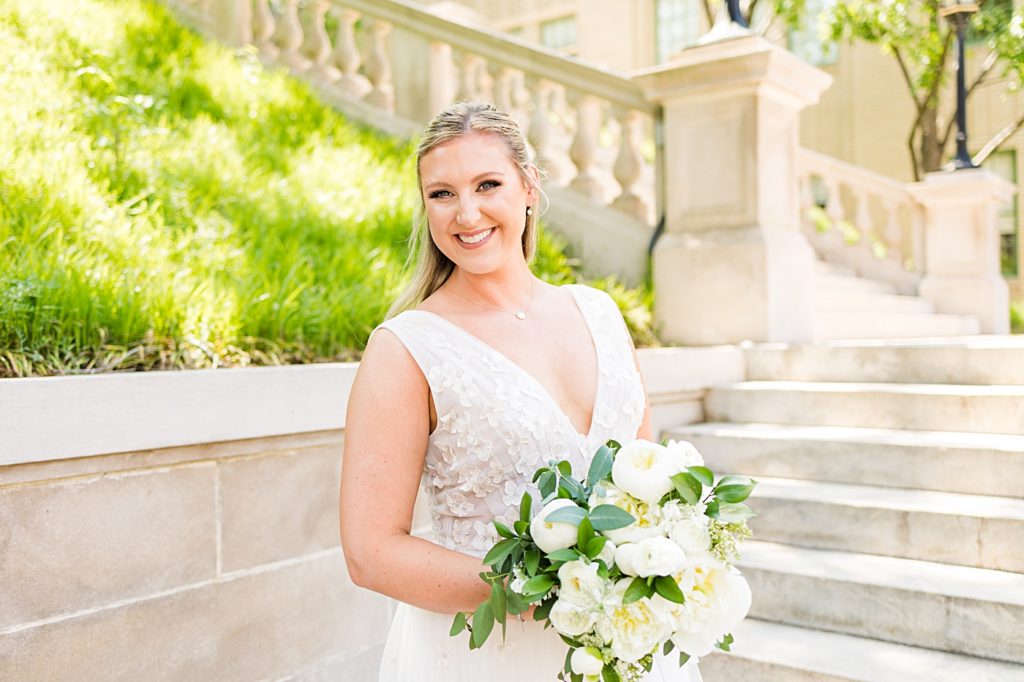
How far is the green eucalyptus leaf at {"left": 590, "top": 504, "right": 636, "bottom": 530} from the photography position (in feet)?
4.99

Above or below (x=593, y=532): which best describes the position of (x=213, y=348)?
above

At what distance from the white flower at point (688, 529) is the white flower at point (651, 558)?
5cm

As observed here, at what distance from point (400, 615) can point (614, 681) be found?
79 centimetres

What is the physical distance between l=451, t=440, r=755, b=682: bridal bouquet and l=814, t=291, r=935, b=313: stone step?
18.4ft

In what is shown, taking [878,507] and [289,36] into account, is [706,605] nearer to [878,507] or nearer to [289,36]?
[878,507]

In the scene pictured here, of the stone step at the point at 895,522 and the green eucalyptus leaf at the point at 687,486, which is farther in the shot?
the stone step at the point at 895,522

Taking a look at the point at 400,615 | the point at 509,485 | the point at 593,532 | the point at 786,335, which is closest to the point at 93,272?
the point at 400,615

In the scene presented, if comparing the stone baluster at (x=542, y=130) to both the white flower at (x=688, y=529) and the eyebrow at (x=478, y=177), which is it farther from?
the white flower at (x=688, y=529)

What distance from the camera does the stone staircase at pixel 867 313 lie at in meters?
6.76

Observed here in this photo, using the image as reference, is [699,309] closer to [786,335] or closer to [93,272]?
[786,335]

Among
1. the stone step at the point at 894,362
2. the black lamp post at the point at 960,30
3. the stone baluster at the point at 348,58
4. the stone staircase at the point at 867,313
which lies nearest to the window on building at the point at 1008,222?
the stone staircase at the point at 867,313

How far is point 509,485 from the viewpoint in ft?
6.44

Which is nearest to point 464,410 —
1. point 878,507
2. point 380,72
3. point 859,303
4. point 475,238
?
point 475,238

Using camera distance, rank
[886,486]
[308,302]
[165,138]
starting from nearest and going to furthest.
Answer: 1. [308,302]
2. [886,486]
3. [165,138]
